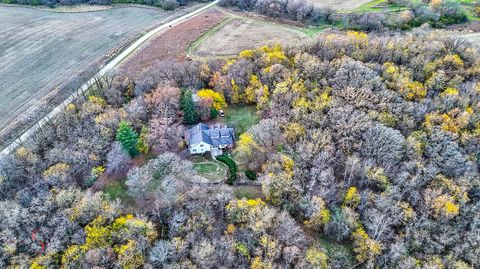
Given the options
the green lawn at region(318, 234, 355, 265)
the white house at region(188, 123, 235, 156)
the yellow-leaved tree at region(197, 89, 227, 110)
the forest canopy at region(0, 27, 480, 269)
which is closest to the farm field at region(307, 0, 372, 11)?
the forest canopy at region(0, 27, 480, 269)

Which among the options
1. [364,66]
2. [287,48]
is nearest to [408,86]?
[364,66]

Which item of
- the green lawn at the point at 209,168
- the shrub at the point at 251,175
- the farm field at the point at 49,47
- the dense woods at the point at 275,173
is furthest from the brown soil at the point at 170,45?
the shrub at the point at 251,175

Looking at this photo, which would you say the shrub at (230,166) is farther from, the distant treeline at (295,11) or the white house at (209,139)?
the distant treeline at (295,11)

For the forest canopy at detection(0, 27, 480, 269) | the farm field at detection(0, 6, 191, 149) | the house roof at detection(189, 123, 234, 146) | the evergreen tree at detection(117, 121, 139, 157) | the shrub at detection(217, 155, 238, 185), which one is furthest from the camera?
the farm field at detection(0, 6, 191, 149)

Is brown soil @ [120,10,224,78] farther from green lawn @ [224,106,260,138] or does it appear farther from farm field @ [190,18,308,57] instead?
→ green lawn @ [224,106,260,138]

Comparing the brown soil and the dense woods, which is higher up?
the brown soil

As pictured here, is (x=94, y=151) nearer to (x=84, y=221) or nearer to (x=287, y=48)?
(x=84, y=221)
